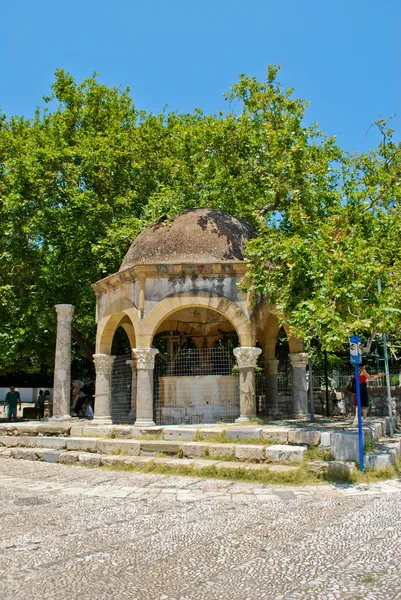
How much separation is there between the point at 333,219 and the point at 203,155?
7.19 m

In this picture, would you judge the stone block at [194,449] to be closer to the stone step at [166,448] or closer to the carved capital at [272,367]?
the stone step at [166,448]

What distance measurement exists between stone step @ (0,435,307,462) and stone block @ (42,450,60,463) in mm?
378

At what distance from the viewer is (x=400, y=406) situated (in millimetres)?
15820

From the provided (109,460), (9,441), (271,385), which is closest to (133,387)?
(9,441)

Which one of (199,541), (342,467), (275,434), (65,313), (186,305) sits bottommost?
(199,541)

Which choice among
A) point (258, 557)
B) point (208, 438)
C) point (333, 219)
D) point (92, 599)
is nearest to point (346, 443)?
point (208, 438)

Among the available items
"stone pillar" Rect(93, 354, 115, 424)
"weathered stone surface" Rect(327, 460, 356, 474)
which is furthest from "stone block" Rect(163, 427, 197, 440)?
"weathered stone surface" Rect(327, 460, 356, 474)

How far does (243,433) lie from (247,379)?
7.00 ft

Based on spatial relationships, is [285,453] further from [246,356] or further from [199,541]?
[199,541]

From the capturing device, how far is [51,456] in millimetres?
12109

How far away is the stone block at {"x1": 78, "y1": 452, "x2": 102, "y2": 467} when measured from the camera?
11242mm

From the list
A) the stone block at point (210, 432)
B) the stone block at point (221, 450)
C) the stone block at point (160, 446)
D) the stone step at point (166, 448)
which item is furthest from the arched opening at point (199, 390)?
the stone block at point (221, 450)

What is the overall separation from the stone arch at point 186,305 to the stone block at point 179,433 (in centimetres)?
226

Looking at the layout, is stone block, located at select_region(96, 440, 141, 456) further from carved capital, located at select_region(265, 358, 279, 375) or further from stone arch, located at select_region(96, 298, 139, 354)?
carved capital, located at select_region(265, 358, 279, 375)
